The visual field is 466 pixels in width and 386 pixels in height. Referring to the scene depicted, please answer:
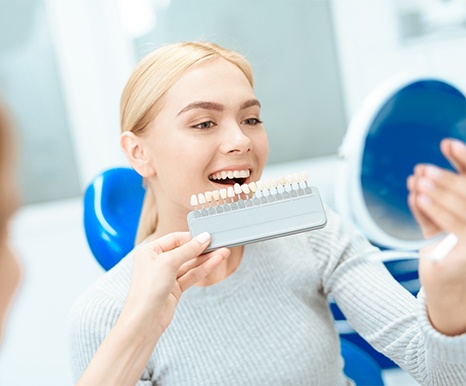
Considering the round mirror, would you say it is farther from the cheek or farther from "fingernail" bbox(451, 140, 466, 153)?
the cheek

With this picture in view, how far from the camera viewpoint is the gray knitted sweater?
89cm

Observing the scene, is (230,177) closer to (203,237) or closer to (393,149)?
(203,237)

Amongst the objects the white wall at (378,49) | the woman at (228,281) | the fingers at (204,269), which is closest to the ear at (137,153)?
the woman at (228,281)

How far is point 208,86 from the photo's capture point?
35.2 inches

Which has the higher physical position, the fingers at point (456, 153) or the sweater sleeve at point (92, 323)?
the fingers at point (456, 153)

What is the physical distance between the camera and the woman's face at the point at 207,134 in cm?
88

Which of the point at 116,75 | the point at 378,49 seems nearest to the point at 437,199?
the point at 378,49

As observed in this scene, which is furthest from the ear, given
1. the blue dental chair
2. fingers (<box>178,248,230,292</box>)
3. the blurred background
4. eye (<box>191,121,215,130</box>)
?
the blurred background

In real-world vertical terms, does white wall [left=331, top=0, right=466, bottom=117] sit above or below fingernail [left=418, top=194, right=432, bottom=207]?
below

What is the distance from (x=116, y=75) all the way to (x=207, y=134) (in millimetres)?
1376

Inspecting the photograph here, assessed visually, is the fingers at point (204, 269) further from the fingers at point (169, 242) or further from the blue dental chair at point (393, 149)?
the blue dental chair at point (393, 149)

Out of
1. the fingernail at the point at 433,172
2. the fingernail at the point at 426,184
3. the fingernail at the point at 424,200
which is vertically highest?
the fingernail at the point at 433,172

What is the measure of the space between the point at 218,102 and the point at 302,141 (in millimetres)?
1266

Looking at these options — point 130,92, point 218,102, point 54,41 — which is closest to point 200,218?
point 218,102
